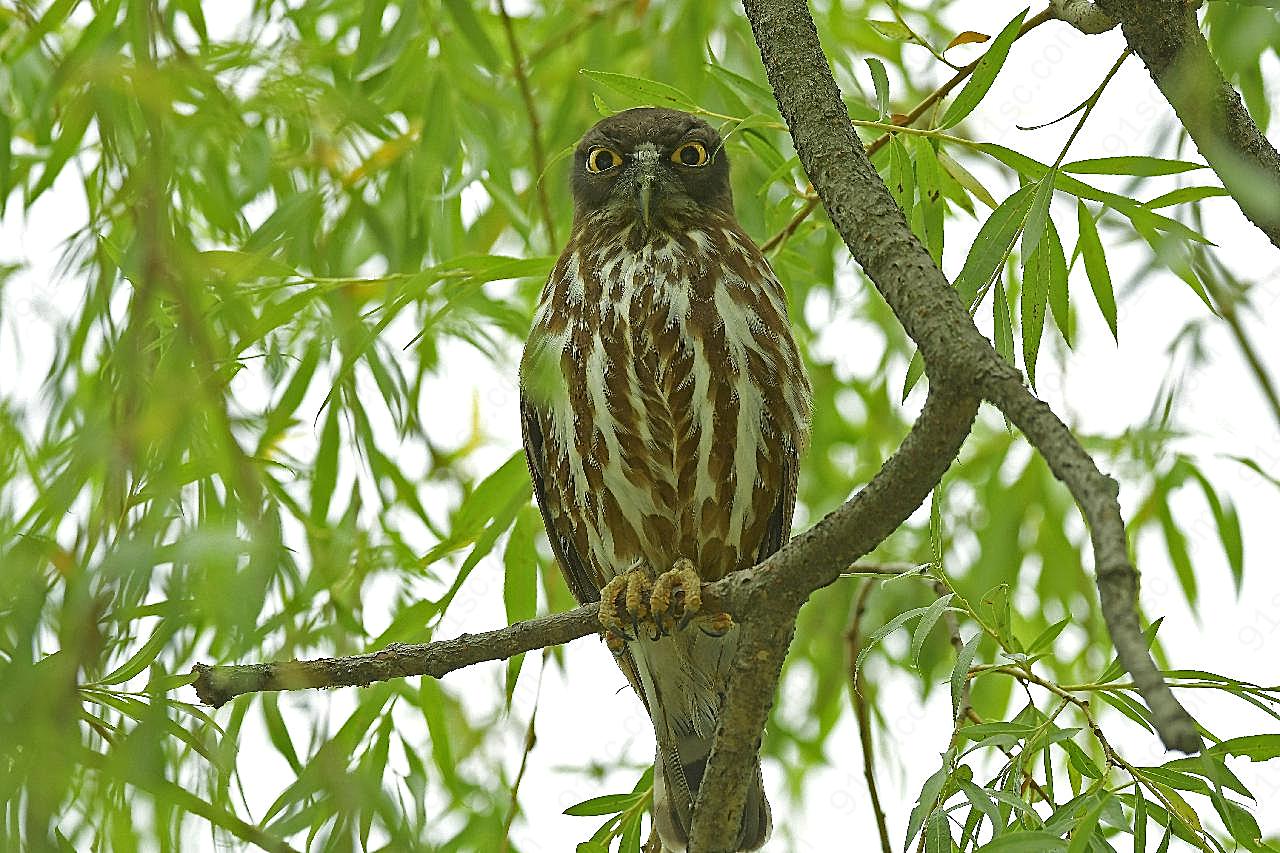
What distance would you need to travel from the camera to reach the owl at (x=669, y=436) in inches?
130

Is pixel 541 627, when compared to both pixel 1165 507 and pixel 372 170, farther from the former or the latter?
pixel 1165 507

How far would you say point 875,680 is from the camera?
477cm

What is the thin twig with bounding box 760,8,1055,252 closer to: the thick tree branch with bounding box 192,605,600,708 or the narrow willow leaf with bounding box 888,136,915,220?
the narrow willow leaf with bounding box 888,136,915,220

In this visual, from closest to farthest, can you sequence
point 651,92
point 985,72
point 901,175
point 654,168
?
point 985,72 → point 901,175 → point 651,92 → point 654,168

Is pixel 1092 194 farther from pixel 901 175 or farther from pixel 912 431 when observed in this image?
pixel 912 431

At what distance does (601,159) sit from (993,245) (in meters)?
1.76

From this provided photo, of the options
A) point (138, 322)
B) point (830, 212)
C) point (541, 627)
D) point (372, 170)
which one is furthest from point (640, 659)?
point (138, 322)

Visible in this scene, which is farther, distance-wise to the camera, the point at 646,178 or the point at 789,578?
the point at 646,178

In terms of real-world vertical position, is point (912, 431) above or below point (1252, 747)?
above

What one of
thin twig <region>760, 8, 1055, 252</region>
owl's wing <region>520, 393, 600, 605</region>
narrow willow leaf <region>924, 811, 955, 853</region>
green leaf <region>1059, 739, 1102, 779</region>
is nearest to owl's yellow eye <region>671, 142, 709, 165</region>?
thin twig <region>760, 8, 1055, 252</region>

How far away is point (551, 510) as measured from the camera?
3.55 m

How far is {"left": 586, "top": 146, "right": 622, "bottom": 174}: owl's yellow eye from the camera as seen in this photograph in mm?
3814

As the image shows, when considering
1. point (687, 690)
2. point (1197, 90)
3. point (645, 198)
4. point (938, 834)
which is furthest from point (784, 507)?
point (1197, 90)

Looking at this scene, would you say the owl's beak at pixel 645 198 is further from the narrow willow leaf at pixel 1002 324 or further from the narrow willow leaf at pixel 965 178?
the narrow willow leaf at pixel 1002 324
